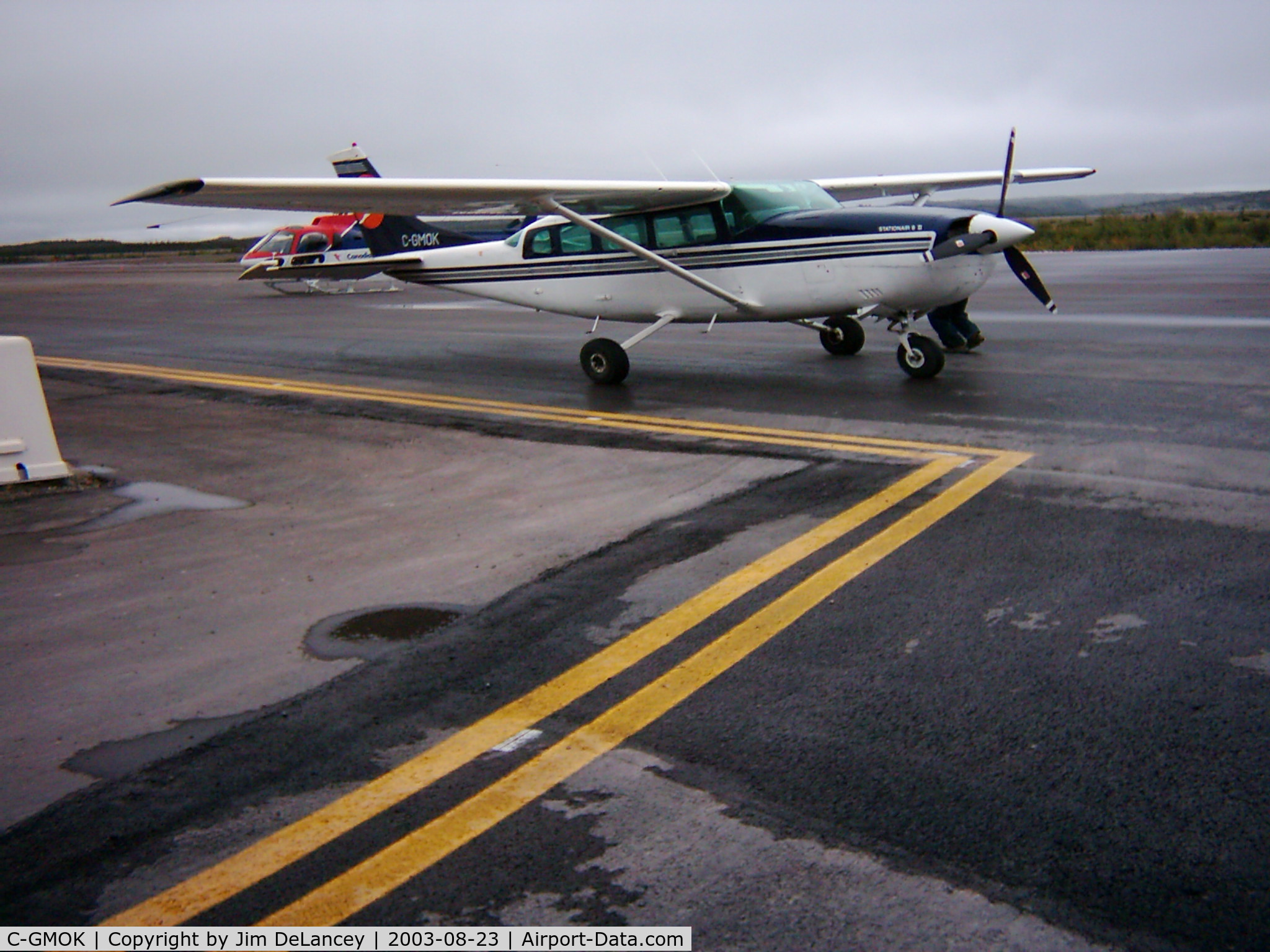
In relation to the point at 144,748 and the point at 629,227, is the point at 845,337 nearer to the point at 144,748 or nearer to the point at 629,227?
the point at 629,227

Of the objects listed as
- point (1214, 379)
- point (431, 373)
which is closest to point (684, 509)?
point (1214, 379)

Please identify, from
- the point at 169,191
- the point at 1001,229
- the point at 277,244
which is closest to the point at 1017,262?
the point at 1001,229

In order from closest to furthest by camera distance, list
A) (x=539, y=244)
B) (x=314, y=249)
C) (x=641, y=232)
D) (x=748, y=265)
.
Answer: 1. (x=748, y=265)
2. (x=641, y=232)
3. (x=539, y=244)
4. (x=314, y=249)

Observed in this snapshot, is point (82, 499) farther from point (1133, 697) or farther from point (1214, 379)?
point (1214, 379)

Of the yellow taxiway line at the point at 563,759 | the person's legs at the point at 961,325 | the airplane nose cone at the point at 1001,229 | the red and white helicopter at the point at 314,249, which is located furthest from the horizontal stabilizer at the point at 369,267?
the red and white helicopter at the point at 314,249

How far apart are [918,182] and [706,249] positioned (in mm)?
5539

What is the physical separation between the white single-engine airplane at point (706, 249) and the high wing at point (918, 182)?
2867 mm

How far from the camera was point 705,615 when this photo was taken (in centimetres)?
482

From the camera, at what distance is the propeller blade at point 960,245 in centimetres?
1000

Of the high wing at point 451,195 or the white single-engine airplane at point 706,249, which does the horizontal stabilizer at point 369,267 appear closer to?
the white single-engine airplane at point 706,249

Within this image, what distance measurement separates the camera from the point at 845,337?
516 inches

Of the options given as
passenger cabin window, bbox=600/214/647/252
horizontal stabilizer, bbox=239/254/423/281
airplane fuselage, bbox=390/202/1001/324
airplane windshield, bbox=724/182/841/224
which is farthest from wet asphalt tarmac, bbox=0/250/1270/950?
horizontal stabilizer, bbox=239/254/423/281

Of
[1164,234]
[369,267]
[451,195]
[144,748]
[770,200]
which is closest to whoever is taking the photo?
[144,748]

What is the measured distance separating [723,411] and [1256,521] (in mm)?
4881
